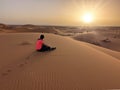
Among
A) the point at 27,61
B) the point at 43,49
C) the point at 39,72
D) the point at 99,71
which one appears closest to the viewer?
the point at 39,72

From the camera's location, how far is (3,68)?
23.8 ft

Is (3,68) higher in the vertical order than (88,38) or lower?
higher

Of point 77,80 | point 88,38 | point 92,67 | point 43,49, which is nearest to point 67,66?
point 92,67

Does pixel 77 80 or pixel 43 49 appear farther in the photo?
pixel 43 49

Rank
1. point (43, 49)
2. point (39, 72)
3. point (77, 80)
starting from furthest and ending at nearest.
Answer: point (43, 49), point (39, 72), point (77, 80)

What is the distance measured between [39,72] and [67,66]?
4.25 feet

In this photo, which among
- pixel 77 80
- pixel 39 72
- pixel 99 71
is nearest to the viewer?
pixel 77 80

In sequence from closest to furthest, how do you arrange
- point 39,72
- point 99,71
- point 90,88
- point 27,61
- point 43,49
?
point 90,88 < point 39,72 < point 99,71 < point 27,61 < point 43,49

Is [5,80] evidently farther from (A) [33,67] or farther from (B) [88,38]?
(B) [88,38]

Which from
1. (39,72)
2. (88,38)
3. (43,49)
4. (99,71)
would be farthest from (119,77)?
(88,38)

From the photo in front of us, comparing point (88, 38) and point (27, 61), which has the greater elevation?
point (27, 61)

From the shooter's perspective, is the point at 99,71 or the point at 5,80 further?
the point at 99,71

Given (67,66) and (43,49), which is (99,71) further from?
(43,49)

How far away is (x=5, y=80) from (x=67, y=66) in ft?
7.98
